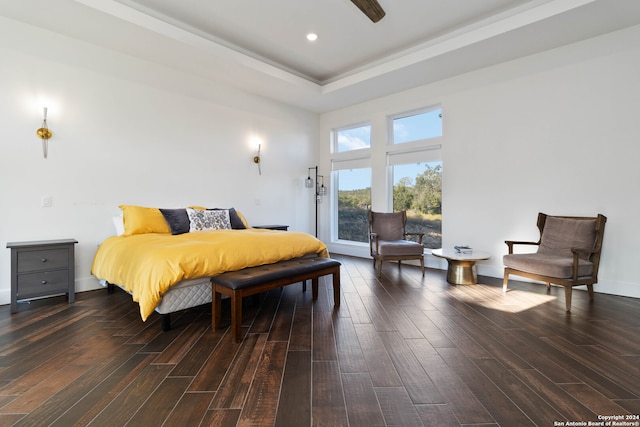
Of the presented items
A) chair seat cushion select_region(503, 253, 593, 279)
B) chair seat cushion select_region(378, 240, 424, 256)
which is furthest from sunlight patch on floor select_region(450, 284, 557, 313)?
chair seat cushion select_region(378, 240, 424, 256)

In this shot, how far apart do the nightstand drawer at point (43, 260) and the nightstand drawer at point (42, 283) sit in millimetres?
59

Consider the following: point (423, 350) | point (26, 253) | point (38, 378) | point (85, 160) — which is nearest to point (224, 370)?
point (38, 378)

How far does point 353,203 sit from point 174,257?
435cm

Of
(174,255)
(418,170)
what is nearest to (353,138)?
(418,170)

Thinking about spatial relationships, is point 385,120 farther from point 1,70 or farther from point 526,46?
point 1,70

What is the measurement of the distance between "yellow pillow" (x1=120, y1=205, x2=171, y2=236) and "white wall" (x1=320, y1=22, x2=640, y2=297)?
13.4ft

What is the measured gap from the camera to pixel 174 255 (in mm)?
2455

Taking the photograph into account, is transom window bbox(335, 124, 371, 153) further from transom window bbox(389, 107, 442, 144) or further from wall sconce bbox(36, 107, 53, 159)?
wall sconce bbox(36, 107, 53, 159)

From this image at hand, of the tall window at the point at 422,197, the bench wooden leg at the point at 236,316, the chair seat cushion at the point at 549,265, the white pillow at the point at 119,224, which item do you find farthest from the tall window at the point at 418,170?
the white pillow at the point at 119,224

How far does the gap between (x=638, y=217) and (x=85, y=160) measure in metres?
6.47

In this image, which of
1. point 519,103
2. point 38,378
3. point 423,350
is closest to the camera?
point 38,378

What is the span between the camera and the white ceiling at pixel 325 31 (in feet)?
10.4

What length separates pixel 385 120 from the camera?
18.1 feet

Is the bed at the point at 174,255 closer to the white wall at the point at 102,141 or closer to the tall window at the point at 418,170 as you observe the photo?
the white wall at the point at 102,141
